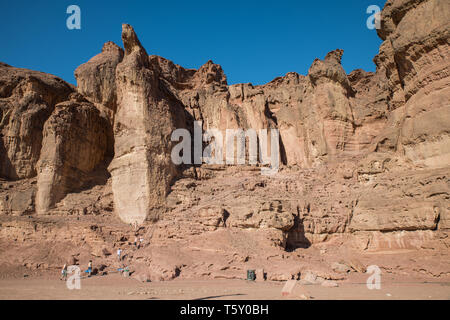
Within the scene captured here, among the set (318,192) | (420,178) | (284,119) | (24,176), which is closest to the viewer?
(420,178)

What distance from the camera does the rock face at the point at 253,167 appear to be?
21406 mm

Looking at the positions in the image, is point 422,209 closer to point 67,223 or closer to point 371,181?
point 371,181

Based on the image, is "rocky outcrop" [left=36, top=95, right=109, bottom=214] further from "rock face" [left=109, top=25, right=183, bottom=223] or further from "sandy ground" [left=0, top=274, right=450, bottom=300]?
"sandy ground" [left=0, top=274, right=450, bottom=300]

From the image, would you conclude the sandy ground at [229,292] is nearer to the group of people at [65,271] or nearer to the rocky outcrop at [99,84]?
the group of people at [65,271]

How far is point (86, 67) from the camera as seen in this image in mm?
35281

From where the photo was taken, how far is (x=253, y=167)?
108 feet

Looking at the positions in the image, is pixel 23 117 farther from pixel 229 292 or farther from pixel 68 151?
pixel 229 292

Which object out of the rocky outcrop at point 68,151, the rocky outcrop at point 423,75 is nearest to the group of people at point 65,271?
the rocky outcrop at point 68,151

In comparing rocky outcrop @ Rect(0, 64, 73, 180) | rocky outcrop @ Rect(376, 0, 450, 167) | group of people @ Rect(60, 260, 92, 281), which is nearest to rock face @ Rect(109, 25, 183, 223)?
group of people @ Rect(60, 260, 92, 281)

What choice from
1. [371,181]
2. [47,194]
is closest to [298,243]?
[371,181]

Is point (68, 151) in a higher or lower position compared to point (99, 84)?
lower

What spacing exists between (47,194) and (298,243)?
18905 millimetres

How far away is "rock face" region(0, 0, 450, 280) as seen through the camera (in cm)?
2141

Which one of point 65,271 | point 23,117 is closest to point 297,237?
point 65,271
